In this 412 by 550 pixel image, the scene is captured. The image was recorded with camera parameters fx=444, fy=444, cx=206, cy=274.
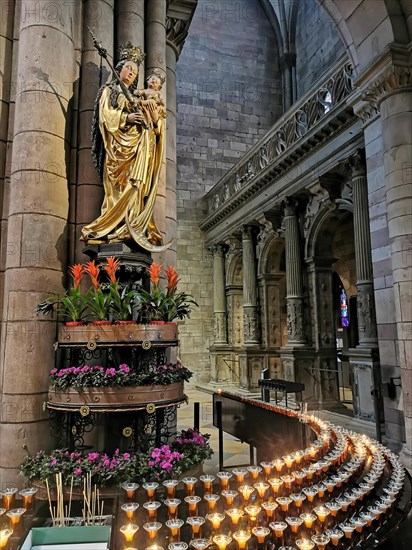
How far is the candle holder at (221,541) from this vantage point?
1889 mm

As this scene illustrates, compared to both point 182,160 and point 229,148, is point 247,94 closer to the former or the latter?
point 229,148

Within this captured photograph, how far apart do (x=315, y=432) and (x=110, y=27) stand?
4.94 metres

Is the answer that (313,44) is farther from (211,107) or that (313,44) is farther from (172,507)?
(172,507)

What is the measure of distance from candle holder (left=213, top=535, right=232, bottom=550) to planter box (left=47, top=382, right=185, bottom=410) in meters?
1.76

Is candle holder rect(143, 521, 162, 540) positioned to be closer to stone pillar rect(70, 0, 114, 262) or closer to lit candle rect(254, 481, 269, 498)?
lit candle rect(254, 481, 269, 498)

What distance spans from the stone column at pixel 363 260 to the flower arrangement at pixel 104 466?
5.53 metres

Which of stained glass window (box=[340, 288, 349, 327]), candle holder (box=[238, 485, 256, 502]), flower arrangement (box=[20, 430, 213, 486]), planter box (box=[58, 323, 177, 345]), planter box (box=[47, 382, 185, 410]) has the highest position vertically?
stained glass window (box=[340, 288, 349, 327])

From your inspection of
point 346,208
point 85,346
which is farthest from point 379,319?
point 85,346

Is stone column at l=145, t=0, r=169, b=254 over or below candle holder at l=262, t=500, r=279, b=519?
over

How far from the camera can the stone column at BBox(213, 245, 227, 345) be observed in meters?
16.0

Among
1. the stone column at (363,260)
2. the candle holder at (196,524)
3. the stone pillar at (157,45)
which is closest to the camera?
the candle holder at (196,524)

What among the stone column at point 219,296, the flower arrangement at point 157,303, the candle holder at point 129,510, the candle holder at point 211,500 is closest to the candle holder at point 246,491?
the candle holder at point 211,500

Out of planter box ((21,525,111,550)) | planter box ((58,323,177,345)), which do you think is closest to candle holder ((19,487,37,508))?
planter box ((21,525,111,550))

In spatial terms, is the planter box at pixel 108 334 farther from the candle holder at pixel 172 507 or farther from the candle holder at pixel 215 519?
the candle holder at pixel 215 519
